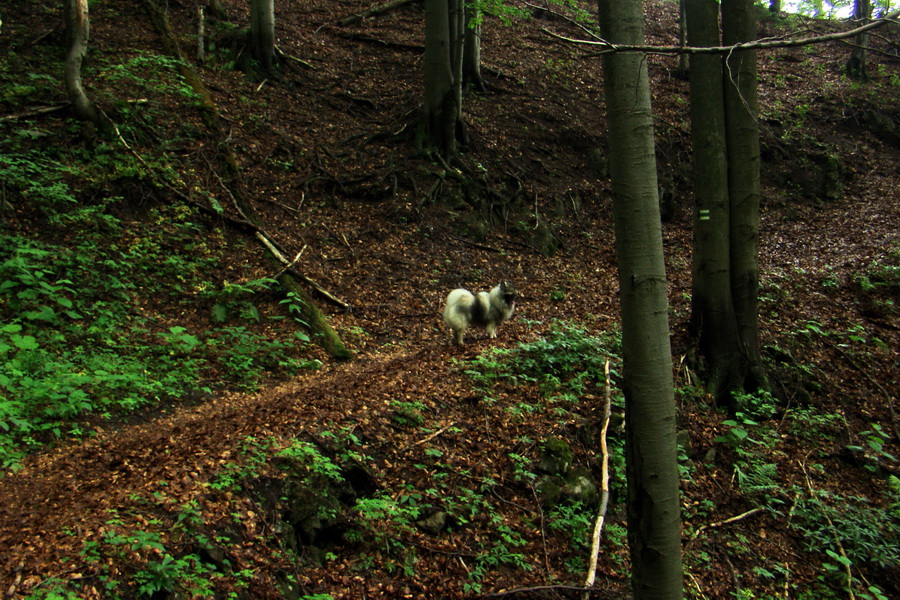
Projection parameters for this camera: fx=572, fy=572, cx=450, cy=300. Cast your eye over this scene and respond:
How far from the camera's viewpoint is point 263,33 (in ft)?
49.3

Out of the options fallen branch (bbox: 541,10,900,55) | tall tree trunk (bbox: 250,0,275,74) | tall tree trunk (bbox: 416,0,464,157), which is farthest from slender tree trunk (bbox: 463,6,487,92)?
fallen branch (bbox: 541,10,900,55)

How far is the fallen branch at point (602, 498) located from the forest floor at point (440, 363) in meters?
0.11

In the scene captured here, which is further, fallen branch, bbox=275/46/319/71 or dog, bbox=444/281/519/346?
fallen branch, bbox=275/46/319/71

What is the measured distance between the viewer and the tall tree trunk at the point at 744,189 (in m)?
7.91

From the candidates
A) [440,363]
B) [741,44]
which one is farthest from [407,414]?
[741,44]

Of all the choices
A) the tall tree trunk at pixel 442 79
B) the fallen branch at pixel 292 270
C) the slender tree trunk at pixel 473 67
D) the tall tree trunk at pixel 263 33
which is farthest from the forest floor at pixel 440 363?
the tall tree trunk at pixel 263 33

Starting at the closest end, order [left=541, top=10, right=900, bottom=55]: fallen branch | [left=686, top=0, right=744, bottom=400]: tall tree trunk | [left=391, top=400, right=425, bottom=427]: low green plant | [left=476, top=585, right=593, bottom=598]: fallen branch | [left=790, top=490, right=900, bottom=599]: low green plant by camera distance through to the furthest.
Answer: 1. [left=541, top=10, right=900, bottom=55]: fallen branch
2. [left=476, top=585, right=593, bottom=598]: fallen branch
3. [left=790, top=490, right=900, bottom=599]: low green plant
4. [left=391, top=400, right=425, bottom=427]: low green plant
5. [left=686, top=0, right=744, bottom=400]: tall tree trunk

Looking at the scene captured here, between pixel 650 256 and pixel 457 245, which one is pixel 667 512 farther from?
pixel 457 245

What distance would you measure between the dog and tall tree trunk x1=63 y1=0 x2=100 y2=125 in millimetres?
7190

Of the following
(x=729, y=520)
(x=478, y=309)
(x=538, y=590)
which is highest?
(x=478, y=309)

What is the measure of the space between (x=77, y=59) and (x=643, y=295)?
10754 mm

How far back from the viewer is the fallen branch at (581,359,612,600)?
4709mm

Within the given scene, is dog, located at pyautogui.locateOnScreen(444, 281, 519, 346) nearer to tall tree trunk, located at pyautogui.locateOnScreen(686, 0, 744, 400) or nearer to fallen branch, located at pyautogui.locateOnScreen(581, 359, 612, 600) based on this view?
fallen branch, located at pyautogui.locateOnScreen(581, 359, 612, 600)

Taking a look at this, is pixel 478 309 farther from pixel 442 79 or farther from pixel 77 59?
pixel 77 59
